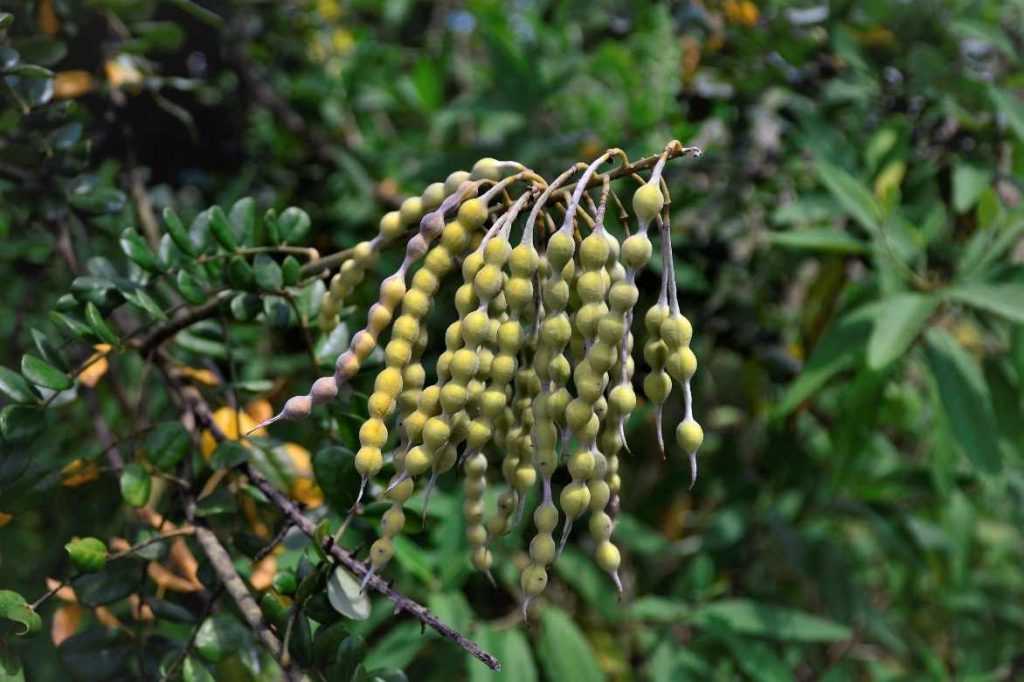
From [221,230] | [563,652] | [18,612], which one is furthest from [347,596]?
[563,652]

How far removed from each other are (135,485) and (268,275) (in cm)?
22

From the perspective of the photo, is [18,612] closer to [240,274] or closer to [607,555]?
[240,274]

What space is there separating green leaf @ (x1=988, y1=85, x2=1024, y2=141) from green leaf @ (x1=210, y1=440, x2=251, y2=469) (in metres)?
1.17

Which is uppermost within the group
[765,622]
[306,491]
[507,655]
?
[306,491]

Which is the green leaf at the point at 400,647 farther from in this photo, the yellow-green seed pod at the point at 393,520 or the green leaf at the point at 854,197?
Result: the green leaf at the point at 854,197

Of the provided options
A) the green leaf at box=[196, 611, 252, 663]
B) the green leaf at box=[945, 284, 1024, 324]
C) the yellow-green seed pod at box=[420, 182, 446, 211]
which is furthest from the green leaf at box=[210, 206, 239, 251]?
the green leaf at box=[945, 284, 1024, 324]

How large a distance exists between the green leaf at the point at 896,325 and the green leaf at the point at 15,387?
0.91m

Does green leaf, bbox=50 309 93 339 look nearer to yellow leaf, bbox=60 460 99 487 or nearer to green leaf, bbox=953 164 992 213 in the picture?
yellow leaf, bbox=60 460 99 487

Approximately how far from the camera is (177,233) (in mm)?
941

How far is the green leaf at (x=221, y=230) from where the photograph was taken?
95 centimetres

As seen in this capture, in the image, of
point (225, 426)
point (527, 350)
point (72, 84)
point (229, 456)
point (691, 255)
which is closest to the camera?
point (527, 350)

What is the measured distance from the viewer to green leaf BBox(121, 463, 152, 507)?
907 millimetres

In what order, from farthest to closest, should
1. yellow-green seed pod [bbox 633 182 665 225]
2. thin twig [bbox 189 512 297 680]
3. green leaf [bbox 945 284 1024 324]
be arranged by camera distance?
green leaf [bbox 945 284 1024 324] → thin twig [bbox 189 512 297 680] → yellow-green seed pod [bbox 633 182 665 225]

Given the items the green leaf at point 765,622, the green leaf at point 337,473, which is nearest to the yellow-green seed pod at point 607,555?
the green leaf at point 337,473
